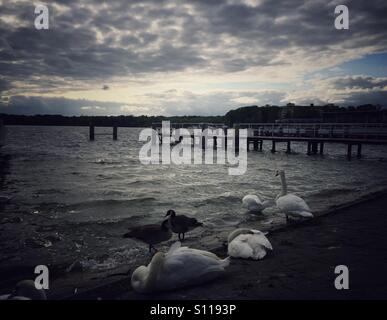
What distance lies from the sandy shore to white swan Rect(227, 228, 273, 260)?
12cm

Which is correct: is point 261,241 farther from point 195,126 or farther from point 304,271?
point 195,126

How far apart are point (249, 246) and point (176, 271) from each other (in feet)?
5.71

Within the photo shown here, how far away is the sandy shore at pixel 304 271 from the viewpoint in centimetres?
423

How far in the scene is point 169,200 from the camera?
13914mm

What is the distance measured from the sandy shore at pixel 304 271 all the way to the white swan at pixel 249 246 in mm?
124

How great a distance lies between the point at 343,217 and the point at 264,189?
8526 mm

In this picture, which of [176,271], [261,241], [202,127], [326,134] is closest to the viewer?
[176,271]

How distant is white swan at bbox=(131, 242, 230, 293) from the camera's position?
14.2 ft

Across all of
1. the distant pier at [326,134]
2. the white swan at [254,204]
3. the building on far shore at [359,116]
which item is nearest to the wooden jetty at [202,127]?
the distant pier at [326,134]

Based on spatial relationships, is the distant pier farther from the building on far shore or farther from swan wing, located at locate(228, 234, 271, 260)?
swan wing, located at locate(228, 234, 271, 260)

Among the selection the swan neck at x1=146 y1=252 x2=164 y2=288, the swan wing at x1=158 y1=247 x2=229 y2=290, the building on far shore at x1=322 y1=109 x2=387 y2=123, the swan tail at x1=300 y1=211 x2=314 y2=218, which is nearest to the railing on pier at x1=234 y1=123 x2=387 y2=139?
the building on far shore at x1=322 y1=109 x2=387 y2=123

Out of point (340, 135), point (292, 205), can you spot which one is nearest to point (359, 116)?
point (340, 135)

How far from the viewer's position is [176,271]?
14.7ft

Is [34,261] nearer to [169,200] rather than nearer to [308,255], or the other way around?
[308,255]
